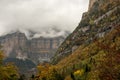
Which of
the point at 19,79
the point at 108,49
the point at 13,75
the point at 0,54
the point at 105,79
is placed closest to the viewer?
the point at 105,79

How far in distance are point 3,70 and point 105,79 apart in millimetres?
105598

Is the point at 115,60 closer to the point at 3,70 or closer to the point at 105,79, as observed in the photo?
the point at 105,79

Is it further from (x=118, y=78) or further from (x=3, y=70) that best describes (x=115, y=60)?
(x=3, y=70)

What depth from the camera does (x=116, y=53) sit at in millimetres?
58625

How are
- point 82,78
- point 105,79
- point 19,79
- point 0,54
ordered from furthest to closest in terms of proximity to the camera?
point 82,78 < point 19,79 < point 0,54 < point 105,79

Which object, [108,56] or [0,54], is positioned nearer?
[108,56]

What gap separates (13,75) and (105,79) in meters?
121

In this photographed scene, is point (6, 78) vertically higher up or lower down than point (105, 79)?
higher up

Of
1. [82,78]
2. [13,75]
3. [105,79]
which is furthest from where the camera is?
[82,78]

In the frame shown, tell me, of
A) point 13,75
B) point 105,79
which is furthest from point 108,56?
point 13,75

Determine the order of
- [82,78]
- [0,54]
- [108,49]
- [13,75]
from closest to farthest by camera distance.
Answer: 1. [108,49]
2. [0,54]
3. [13,75]
4. [82,78]

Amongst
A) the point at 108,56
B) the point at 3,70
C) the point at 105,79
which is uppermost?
the point at 3,70

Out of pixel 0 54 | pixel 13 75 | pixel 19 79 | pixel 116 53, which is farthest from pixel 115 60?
pixel 19 79

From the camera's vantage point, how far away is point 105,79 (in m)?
56.0
